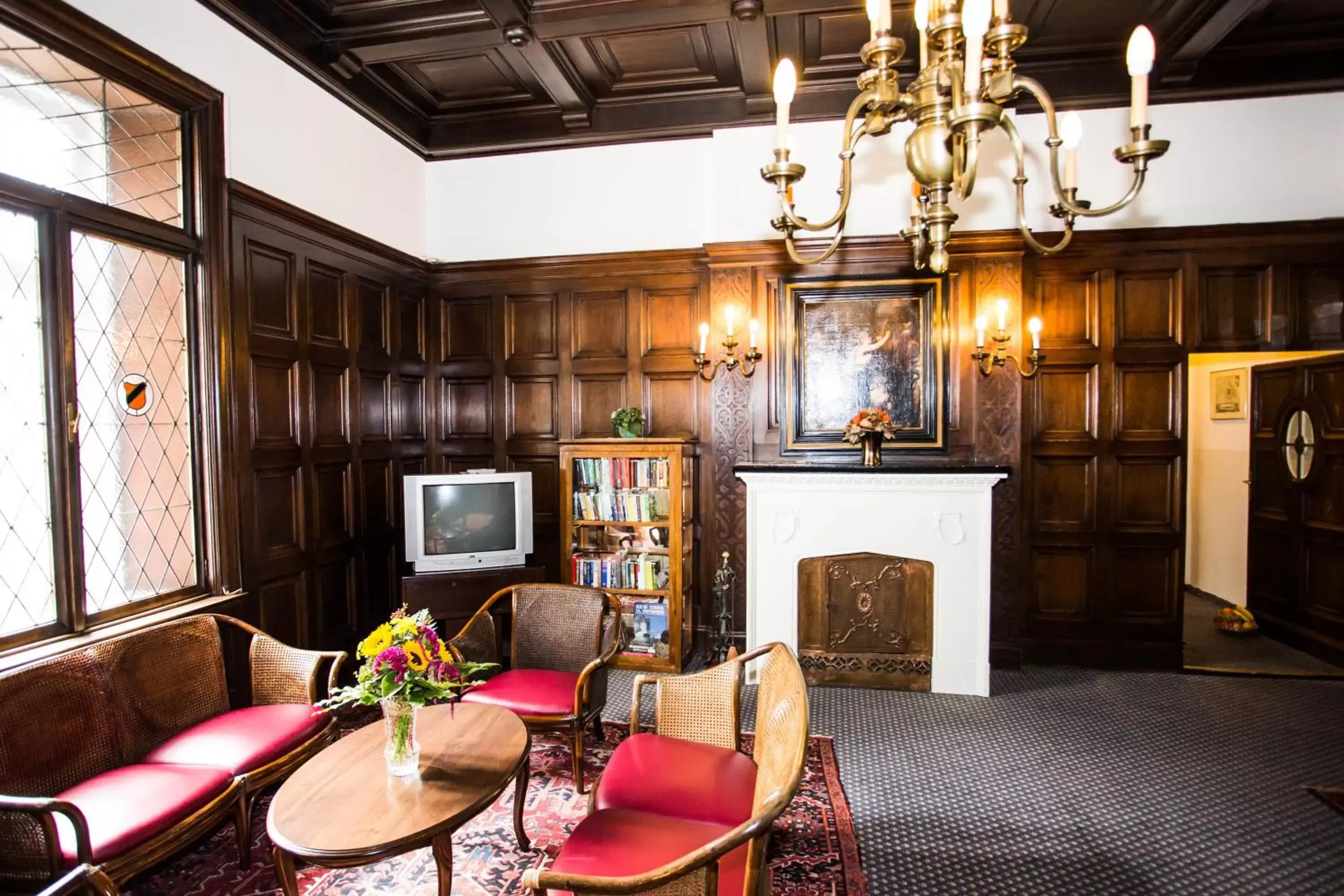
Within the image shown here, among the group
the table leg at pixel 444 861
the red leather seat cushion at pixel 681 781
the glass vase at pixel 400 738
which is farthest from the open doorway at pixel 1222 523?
the glass vase at pixel 400 738

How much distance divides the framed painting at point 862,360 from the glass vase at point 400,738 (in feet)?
10.1

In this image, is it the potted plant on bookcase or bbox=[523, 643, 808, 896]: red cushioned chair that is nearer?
bbox=[523, 643, 808, 896]: red cushioned chair

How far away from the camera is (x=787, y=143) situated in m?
1.79

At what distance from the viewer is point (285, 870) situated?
1.98 metres

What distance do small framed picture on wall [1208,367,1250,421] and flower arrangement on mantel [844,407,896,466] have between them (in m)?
3.48

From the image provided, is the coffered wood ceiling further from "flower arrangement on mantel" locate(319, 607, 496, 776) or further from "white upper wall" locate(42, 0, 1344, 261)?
"flower arrangement on mantel" locate(319, 607, 496, 776)

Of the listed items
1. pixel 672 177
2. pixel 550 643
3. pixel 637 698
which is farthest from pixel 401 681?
pixel 672 177

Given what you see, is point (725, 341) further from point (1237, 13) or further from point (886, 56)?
point (1237, 13)

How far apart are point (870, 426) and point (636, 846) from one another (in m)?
2.97

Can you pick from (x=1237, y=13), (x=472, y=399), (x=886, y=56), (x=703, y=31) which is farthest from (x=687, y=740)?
(x=1237, y=13)

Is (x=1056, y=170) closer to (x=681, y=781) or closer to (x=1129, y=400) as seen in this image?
(x=681, y=781)

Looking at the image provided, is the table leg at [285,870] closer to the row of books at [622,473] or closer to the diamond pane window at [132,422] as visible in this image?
the diamond pane window at [132,422]

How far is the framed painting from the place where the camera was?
441 cm

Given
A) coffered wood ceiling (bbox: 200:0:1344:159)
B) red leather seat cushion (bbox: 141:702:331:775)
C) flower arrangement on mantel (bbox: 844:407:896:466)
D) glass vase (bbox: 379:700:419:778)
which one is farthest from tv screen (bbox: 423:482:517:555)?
coffered wood ceiling (bbox: 200:0:1344:159)
